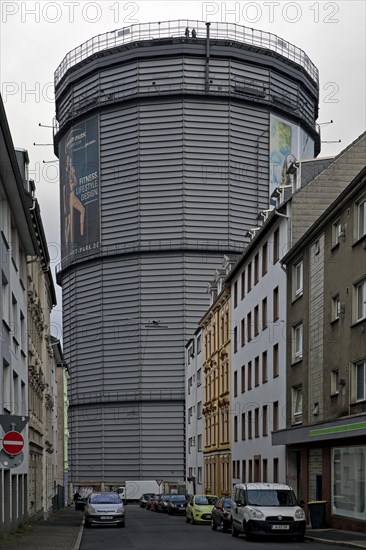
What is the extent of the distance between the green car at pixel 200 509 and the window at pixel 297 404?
21.4 ft

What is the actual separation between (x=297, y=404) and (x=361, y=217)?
11.4 m

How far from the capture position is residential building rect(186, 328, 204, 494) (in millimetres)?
69438

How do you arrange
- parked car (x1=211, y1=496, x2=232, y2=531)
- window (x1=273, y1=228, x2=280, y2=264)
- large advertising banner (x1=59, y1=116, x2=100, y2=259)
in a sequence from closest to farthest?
parked car (x1=211, y1=496, x2=232, y2=531)
window (x1=273, y1=228, x2=280, y2=264)
large advertising banner (x1=59, y1=116, x2=100, y2=259)

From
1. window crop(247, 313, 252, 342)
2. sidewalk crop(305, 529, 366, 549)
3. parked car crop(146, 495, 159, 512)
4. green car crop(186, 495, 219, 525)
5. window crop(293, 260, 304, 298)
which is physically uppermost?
window crop(293, 260, 304, 298)

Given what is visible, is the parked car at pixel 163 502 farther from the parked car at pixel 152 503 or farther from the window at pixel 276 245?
the window at pixel 276 245

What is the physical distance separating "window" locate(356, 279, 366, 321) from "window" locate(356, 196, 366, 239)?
59.7 inches

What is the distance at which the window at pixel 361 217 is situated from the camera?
28.5 m

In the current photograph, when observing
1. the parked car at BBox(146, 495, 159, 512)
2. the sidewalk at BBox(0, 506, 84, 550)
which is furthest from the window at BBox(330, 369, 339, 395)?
the parked car at BBox(146, 495, 159, 512)

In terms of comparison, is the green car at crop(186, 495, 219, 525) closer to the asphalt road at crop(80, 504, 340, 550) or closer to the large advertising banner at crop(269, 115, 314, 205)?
the asphalt road at crop(80, 504, 340, 550)

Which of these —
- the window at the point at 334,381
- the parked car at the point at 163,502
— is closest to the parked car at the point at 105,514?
the window at the point at 334,381

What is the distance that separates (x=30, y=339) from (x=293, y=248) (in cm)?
1196

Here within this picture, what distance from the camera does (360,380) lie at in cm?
2894

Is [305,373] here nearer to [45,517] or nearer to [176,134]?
[45,517]

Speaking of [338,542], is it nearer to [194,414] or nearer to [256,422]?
[256,422]
